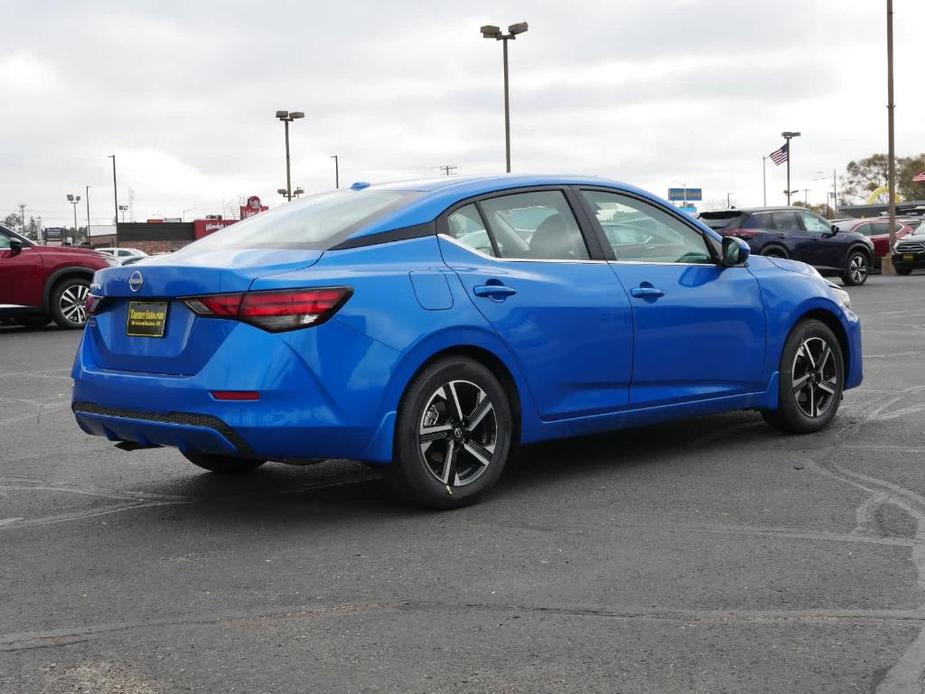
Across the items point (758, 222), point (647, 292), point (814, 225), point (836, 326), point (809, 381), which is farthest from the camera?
point (814, 225)

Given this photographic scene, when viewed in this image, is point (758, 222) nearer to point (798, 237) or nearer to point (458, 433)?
point (798, 237)

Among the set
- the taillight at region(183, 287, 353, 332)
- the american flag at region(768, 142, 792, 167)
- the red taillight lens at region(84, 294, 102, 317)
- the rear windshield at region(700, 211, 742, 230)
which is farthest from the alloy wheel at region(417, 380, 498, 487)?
the american flag at region(768, 142, 792, 167)

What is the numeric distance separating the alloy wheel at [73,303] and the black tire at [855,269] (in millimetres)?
15764

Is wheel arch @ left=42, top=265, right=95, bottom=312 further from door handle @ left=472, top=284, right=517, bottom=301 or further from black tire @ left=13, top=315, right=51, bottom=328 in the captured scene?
door handle @ left=472, top=284, right=517, bottom=301

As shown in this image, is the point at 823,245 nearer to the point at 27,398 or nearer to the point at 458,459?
the point at 27,398

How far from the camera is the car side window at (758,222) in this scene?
2567cm

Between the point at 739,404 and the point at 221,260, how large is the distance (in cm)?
310

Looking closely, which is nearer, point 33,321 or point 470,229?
point 470,229

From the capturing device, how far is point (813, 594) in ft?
13.7

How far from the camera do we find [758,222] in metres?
25.7

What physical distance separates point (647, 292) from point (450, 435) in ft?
4.78

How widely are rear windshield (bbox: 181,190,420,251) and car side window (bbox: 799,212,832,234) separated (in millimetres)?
21278

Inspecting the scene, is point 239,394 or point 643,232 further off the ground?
point 643,232

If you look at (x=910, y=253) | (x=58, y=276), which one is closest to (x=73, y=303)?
(x=58, y=276)
